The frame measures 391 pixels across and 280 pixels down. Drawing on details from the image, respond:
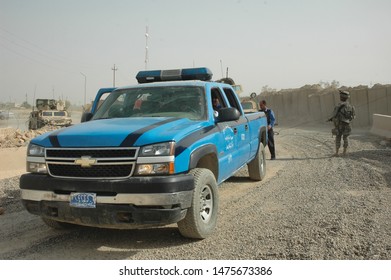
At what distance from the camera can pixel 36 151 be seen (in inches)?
169

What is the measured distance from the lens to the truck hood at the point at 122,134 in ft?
12.8

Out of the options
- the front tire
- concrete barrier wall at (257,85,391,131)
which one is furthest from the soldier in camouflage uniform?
concrete barrier wall at (257,85,391,131)

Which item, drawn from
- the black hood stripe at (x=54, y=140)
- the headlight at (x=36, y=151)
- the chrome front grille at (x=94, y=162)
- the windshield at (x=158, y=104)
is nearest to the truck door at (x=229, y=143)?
the windshield at (x=158, y=104)

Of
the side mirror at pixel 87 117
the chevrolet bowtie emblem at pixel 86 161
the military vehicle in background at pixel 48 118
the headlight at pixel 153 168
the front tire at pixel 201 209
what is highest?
the military vehicle in background at pixel 48 118

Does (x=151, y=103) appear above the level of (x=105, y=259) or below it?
above

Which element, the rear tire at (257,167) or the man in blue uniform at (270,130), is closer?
the rear tire at (257,167)

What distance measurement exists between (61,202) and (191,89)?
7.63 feet

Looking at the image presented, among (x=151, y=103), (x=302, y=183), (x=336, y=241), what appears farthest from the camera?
(x=302, y=183)

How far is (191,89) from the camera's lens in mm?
5379

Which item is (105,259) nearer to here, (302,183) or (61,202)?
(61,202)

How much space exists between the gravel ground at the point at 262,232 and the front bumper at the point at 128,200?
16.1 inches

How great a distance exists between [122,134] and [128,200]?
0.67 meters

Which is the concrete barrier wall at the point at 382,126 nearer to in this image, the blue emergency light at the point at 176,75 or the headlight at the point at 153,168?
the blue emergency light at the point at 176,75

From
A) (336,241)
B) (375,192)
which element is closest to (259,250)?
(336,241)
